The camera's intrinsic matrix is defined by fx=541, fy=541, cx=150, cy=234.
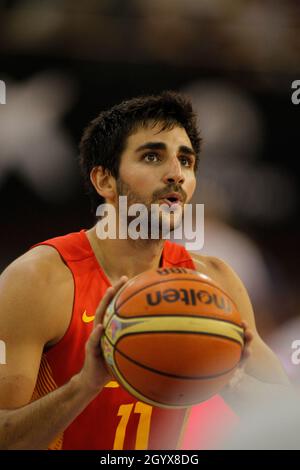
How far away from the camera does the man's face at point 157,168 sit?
2051 mm

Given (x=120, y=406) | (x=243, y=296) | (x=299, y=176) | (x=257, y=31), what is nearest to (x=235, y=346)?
(x=120, y=406)

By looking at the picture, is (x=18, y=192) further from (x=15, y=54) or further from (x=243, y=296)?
(x=243, y=296)

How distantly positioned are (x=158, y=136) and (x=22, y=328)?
0.94 meters

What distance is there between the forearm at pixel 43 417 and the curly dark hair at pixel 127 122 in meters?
1.01

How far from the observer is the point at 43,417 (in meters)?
1.60

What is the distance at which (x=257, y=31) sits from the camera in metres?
4.93

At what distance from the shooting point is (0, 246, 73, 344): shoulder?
1.79m

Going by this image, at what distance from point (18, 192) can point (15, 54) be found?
1224 mm

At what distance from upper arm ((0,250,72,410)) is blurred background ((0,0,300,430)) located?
2.27 metres

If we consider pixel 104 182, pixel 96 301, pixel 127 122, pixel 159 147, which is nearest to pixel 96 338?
pixel 96 301

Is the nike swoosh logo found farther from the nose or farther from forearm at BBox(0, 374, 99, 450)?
the nose
